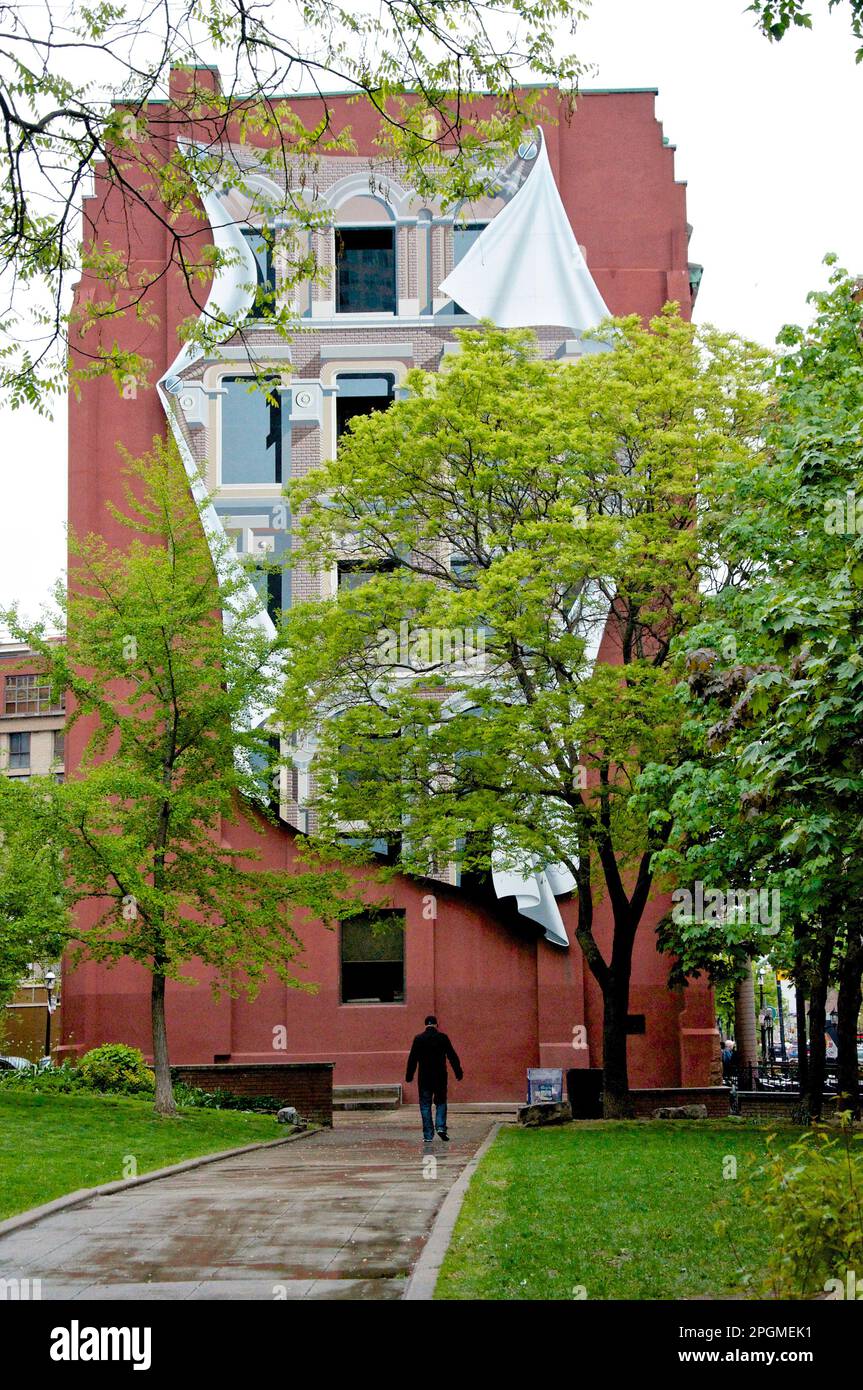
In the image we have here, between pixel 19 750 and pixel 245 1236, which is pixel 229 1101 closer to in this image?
pixel 245 1236

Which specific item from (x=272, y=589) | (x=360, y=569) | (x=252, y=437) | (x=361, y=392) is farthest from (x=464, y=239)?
(x=360, y=569)

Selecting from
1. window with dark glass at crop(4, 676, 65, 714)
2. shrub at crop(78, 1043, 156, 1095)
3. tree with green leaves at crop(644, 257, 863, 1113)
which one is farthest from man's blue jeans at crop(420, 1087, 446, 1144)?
window with dark glass at crop(4, 676, 65, 714)

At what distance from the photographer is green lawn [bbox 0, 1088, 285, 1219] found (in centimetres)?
1510

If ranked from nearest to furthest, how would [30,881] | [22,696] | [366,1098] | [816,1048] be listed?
[30,881] < [816,1048] < [366,1098] < [22,696]

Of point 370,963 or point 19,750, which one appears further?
point 19,750

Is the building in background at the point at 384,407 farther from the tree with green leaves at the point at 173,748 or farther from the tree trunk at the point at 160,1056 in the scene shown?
the tree trunk at the point at 160,1056

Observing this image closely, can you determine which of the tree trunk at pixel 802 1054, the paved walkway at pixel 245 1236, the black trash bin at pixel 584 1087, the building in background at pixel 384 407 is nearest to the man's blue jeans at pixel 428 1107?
the paved walkway at pixel 245 1236

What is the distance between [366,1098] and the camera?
3200cm

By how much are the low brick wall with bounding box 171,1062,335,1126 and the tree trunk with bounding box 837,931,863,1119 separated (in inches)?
359

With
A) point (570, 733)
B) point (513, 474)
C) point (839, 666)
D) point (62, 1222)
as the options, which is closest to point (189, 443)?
point (513, 474)

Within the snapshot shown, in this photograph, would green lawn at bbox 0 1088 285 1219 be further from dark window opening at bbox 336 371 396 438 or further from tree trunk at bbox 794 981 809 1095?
dark window opening at bbox 336 371 396 438

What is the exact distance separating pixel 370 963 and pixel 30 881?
1281 cm

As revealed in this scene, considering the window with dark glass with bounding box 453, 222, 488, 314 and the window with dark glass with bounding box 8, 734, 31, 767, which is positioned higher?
the window with dark glass with bounding box 453, 222, 488, 314
